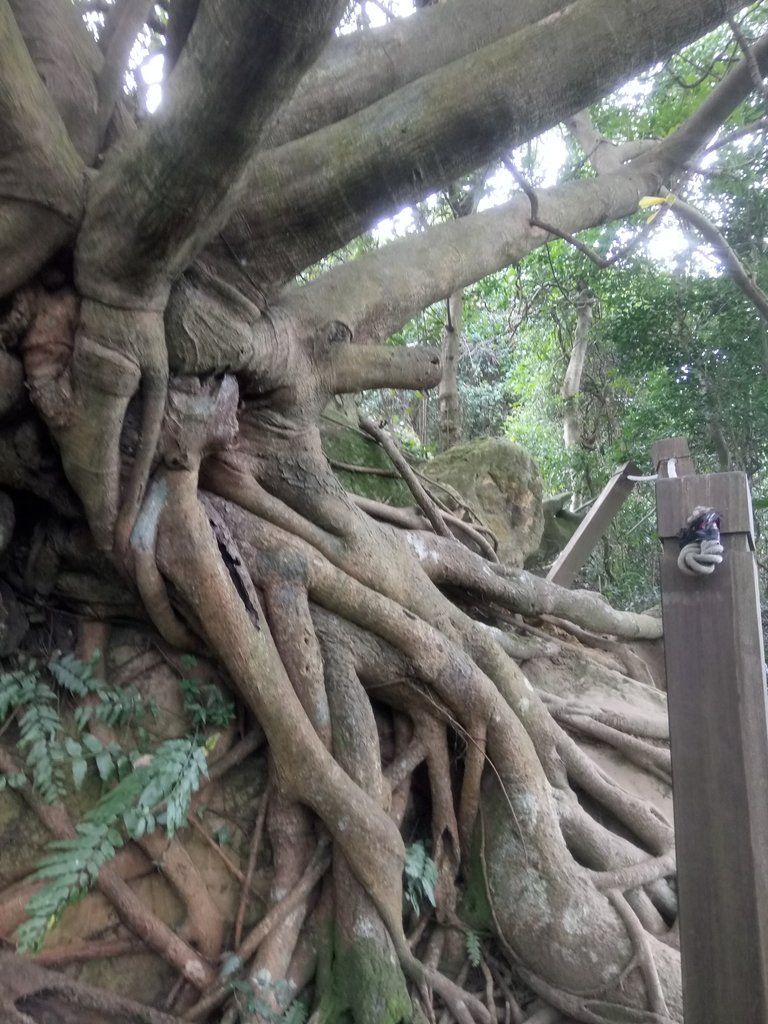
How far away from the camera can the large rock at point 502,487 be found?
6035mm

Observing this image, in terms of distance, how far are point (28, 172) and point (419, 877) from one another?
2726 mm

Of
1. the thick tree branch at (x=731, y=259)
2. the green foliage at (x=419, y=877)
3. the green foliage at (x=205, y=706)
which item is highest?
the thick tree branch at (x=731, y=259)

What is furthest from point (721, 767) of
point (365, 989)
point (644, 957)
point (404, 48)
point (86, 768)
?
point (404, 48)

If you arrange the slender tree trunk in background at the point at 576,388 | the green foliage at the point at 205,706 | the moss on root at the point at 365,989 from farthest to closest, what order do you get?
the slender tree trunk in background at the point at 576,388 → the green foliage at the point at 205,706 → the moss on root at the point at 365,989

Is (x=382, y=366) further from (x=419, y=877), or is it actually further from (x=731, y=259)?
(x=731, y=259)

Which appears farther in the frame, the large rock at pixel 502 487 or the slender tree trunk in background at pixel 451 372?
the slender tree trunk in background at pixel 451 372

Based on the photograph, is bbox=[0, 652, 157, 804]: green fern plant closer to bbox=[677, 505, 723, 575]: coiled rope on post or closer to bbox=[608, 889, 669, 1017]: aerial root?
bbox=[608, 889, 669, 1017]: aerial root

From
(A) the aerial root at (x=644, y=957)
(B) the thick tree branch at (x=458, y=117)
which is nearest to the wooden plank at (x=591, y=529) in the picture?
(A) the aerial root at (x=644, y=957)

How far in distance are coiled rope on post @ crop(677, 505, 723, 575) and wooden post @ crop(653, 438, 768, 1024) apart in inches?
0.9

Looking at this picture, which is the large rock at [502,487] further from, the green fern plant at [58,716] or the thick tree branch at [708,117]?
the green fern plant at [58,716]

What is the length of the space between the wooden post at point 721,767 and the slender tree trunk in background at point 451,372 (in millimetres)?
5149

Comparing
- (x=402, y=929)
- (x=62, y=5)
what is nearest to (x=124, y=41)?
(x=62, y=5)

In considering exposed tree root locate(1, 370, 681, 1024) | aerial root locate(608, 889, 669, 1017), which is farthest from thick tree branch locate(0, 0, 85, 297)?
aerial root locate(608, 889, 669, 1017)

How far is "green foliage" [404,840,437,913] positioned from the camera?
9.36 ft
